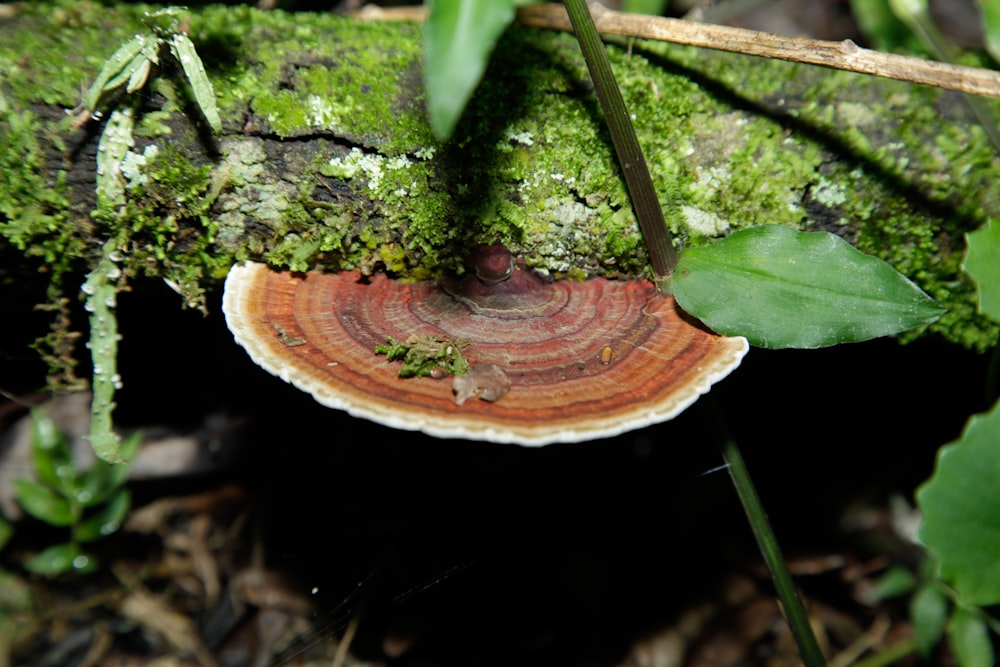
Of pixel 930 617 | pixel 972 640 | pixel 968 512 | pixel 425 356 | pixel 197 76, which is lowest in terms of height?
pixel 930 617

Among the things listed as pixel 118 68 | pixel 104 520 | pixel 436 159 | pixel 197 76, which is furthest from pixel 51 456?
pixel 436 159

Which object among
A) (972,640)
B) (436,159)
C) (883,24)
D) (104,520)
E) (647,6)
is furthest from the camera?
(883,24)

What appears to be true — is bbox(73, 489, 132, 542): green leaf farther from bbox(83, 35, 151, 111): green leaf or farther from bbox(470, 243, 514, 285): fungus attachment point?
bbox(470, 243, 514, 285): fungus attachment point

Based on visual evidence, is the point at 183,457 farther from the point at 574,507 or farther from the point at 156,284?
the point at 574,507

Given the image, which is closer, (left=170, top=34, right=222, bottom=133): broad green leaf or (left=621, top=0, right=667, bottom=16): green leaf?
(left=170, top=34, right=222, bottom=133): broad green leaf

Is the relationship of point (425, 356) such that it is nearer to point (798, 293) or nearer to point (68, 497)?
point (798, 293)

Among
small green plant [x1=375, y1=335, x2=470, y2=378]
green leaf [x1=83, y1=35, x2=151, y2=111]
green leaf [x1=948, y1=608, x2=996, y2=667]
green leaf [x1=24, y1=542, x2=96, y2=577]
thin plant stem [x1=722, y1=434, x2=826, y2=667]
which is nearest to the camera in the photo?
small green plant [x1=375, y1=335, x2=470, y2=378]

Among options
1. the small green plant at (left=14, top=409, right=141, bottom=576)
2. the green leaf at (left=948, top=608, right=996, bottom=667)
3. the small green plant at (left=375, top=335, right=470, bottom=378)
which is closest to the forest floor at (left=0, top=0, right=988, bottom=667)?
the small green plant at (left=14, top=409, right=141, bottom=576)

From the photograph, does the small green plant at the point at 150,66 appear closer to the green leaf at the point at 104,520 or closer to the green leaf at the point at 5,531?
the green leaf at the point at 104,520

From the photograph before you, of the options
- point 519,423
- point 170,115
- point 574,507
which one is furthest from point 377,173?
point 574,507
